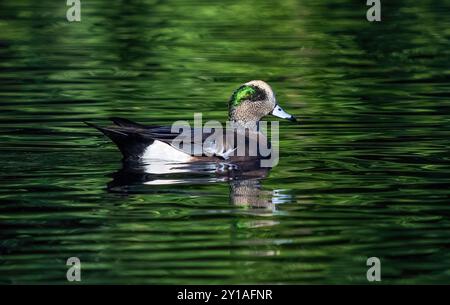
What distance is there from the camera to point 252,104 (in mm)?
12797

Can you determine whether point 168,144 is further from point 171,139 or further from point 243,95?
point 243,95

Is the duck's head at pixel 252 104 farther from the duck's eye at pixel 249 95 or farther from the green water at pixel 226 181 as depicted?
the green water at pixel 226 181

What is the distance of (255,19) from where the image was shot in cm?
2444

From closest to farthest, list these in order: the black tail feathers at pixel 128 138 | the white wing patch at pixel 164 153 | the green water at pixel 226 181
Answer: the green water at pixel 226 181 → the black tail feathers at pixel 128 138 → the white wing patch at pixel 164 153

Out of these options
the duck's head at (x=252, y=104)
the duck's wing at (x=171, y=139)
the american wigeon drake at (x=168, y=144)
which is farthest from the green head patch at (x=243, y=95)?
the duck's wing at (x=171, y=139)

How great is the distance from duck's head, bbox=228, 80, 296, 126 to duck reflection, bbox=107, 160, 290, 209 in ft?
2.95

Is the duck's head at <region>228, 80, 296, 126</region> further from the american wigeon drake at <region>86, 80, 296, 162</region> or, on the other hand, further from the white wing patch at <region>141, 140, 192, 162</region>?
the white wing patch at <region>141, 140, 192, 162</region>

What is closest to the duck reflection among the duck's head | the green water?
the green water

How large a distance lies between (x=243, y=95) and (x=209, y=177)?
1.68 metres

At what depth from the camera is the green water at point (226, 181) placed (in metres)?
8.62

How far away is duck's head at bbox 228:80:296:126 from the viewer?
41.9 feet

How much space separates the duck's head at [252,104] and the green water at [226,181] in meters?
0.47

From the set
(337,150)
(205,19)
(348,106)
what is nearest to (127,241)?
(337,150)

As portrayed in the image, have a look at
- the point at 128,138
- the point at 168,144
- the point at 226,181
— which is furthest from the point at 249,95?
the point at 226,181
